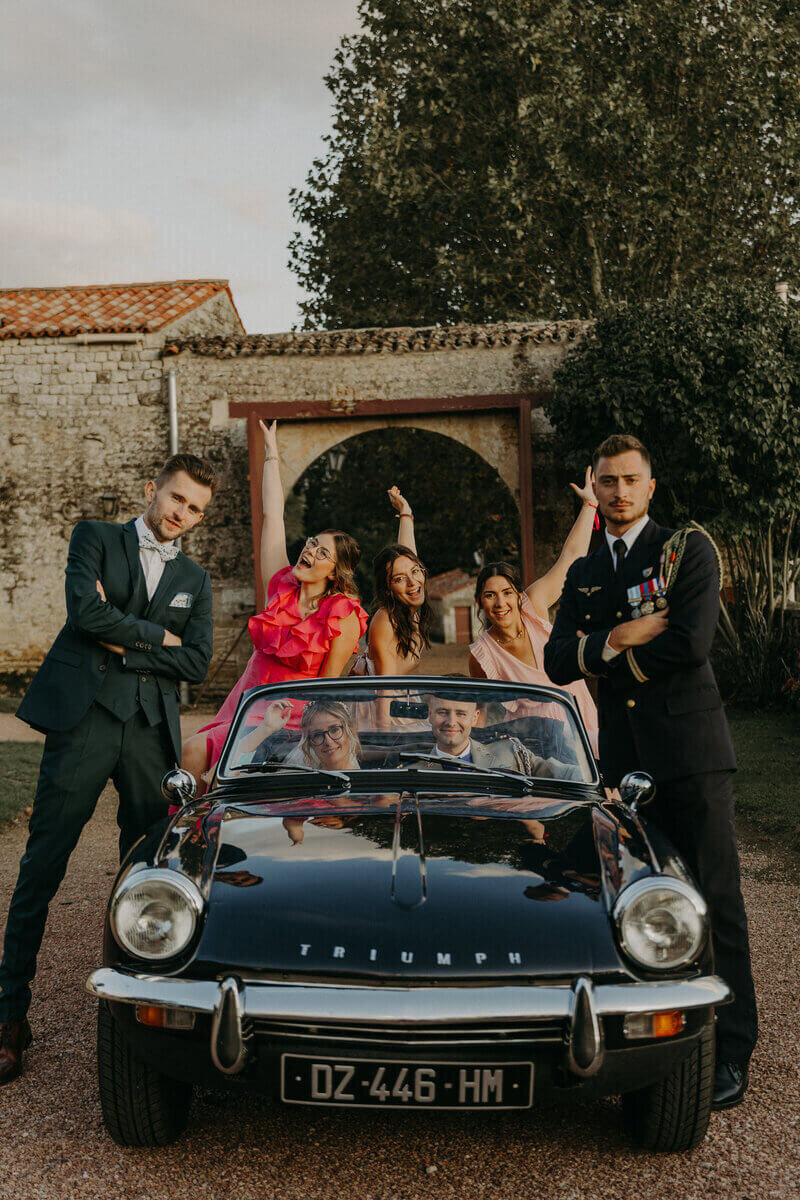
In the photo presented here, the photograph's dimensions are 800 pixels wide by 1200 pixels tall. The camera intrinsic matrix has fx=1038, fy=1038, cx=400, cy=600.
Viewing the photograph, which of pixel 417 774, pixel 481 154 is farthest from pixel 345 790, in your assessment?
pixel 481 154

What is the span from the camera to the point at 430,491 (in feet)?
76.0

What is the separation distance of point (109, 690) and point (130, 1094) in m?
1.44

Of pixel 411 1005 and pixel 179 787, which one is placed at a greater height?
pixel 179 787

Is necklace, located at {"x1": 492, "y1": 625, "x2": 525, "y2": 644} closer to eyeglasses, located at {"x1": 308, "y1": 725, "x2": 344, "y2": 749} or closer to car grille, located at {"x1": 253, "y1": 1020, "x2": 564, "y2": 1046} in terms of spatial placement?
eyeglasses, located at {"x1": 308, "y1": 725, "x2": 344, "y2": 749}

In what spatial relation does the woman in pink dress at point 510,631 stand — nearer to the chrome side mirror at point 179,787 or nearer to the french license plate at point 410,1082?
the chrome side mirror at point 179,787

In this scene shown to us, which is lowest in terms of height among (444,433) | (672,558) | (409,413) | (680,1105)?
(680,1105)

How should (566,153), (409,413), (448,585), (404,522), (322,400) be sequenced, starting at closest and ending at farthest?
(404,522) < (409,413) < (322,400) < (566,153) < (448,585)

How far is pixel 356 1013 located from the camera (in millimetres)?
2436

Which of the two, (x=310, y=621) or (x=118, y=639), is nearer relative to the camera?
(x=118, y=639)

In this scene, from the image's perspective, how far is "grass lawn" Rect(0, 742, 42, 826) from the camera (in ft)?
27.2

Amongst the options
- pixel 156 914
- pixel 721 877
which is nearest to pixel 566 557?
pixel 721 877

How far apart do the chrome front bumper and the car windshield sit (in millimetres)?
1047

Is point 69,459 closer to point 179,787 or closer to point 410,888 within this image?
point 179,787

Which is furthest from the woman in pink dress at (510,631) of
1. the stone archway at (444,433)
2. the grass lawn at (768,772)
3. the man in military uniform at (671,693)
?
the stone archway at (444,433)
